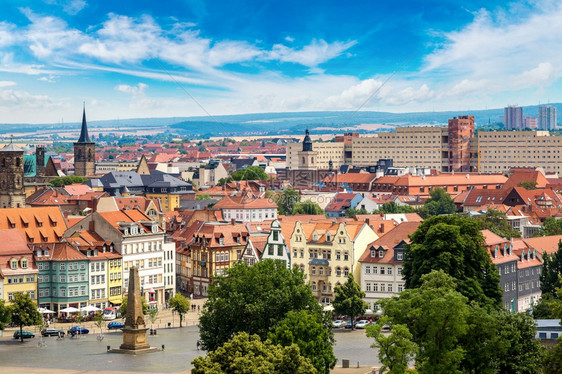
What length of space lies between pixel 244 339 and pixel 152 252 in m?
56.7

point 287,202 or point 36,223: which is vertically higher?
→ point 287,202

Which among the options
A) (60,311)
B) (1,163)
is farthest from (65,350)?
(1,163)

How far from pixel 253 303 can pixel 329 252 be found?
31694 mm

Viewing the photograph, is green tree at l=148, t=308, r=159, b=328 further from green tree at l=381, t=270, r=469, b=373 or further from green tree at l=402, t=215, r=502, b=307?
green tree at l=381, t=270, r=469, b=373

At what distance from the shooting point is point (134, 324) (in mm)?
81125

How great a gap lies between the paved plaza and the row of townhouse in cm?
781

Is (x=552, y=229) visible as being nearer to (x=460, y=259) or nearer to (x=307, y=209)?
(x=307, y=209)

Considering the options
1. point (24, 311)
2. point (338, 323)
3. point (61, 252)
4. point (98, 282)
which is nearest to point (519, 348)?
point (338, 323)

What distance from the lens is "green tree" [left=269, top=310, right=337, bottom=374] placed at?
2486 inches

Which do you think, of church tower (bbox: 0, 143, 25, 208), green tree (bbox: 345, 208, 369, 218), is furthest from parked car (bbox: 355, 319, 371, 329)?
green tree (bbox: 345, 208, 369, 218)

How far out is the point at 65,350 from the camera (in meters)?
83.5

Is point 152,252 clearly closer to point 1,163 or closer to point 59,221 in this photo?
point 59,221

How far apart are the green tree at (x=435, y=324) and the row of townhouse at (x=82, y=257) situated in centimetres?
4791

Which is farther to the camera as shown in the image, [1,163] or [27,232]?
[1,163]
